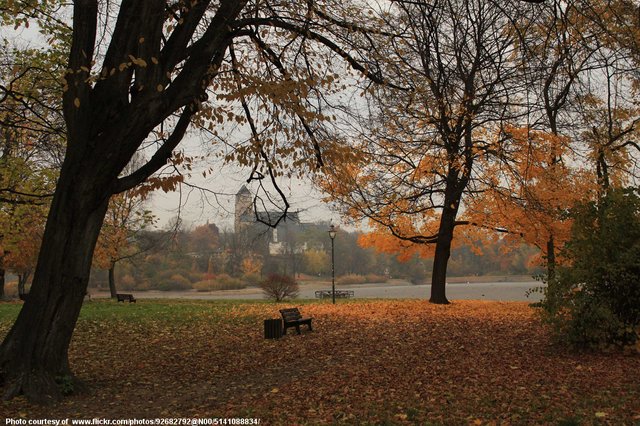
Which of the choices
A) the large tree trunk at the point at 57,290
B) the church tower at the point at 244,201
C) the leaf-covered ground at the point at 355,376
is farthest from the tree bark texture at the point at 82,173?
the church tower at the point at 244,201

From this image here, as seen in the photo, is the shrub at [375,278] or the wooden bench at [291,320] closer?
the wooden bench at [291,320]

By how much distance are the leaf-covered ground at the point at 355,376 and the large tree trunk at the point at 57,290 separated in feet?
1.70

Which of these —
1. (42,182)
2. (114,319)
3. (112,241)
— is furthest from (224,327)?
(112,241)

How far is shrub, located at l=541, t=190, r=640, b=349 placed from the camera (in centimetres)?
800

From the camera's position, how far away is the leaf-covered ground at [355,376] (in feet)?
17.4

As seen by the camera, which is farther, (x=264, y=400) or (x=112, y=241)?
(x=112, y=241)

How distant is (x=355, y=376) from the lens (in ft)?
23.0

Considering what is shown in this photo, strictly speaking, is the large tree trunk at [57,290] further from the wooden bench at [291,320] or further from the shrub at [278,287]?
the shrub at [278,287]

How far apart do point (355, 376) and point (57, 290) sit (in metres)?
4.13

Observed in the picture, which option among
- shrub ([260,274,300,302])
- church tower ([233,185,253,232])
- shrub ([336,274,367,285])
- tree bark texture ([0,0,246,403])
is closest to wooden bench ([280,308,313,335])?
church tower ([233,185,253,232])

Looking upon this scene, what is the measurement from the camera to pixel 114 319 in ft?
47.7

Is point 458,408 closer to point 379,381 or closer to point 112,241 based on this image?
point 379,381

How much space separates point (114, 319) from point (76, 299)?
29.0 ft

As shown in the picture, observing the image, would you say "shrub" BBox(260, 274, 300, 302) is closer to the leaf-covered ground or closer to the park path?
the park path
